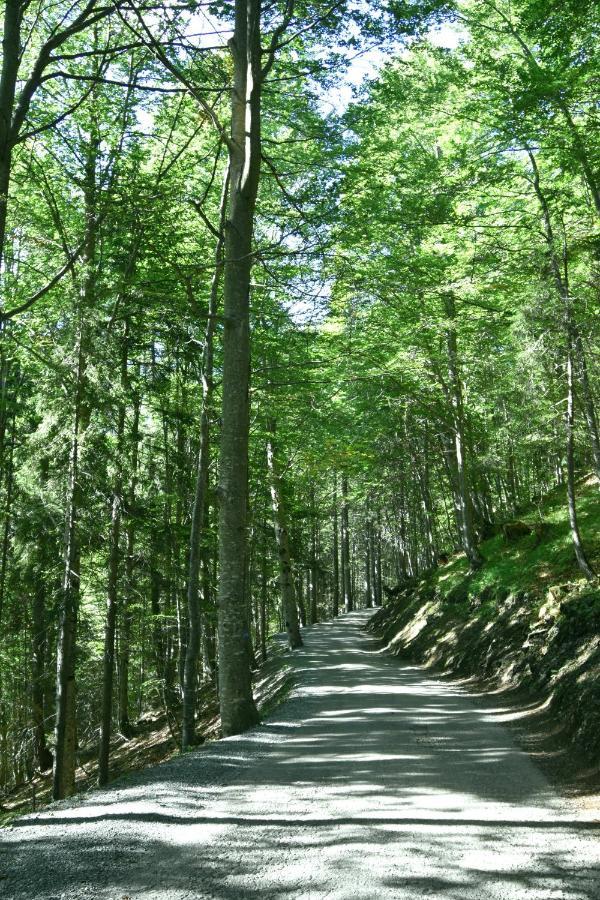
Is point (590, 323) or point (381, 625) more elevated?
point (590, 323)

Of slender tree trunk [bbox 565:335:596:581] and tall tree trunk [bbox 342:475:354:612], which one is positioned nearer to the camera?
slender tree trunk [bbox 565:335:596:581]

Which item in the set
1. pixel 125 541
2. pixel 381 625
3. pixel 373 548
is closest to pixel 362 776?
pixel 125 541

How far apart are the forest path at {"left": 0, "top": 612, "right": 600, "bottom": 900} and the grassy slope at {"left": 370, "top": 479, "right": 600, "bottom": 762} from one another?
1.17m

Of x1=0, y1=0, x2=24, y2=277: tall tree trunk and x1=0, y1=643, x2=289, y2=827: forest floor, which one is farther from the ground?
x1=0, y1=0, x2=24, y2=277: tall tree trunk

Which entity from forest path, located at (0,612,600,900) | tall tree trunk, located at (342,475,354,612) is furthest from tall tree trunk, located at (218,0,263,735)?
tall tree trunk, located at (342,475,354,612)

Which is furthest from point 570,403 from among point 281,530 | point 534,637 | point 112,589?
point 281,530

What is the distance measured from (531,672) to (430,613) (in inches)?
365

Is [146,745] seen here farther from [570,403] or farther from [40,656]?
[570,403]

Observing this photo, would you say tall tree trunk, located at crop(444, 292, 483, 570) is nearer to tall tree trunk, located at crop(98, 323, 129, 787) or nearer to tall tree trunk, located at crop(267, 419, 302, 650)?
tall tree trunk, located at crop(267, 419, 302, 650)

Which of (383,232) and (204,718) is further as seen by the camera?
(204,718)

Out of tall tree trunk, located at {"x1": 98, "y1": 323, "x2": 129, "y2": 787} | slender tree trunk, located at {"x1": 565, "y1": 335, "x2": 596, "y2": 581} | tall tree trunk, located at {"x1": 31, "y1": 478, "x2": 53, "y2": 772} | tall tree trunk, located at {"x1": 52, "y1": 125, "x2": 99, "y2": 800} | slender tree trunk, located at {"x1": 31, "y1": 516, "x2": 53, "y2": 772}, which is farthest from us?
slender tree trunk, located at {"x1": 31, "y1": 516, "x2": 53, "y2": 772}

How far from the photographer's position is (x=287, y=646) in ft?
72.1

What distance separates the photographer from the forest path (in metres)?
3.53

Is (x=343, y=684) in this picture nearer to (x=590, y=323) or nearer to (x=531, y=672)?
(x=531, y=672)
